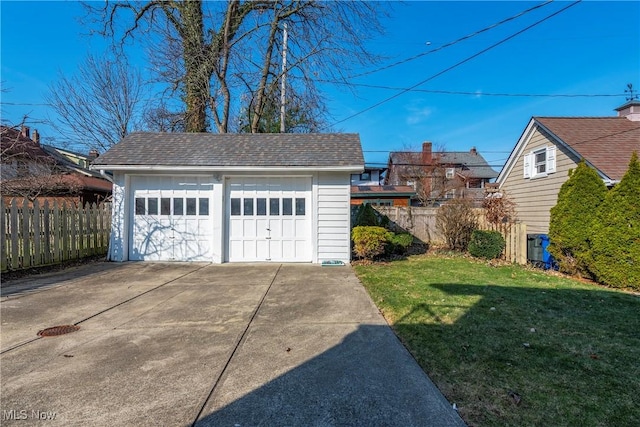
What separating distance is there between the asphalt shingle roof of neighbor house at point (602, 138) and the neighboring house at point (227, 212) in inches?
285

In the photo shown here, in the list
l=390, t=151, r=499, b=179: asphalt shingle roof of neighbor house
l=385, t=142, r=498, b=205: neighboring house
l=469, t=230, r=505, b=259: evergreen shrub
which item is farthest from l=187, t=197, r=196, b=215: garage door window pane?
l=390, t=151, r=499, b=179: asphalt shingle roof of neighbor house

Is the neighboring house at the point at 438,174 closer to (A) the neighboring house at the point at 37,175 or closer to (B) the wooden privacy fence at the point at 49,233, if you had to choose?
(A) the neighboring house at the point at 37,175

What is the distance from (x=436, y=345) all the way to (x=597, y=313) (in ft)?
10.0

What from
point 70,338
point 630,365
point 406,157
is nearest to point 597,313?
point 630,365

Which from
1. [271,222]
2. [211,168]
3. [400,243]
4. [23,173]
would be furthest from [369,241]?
[23,173]

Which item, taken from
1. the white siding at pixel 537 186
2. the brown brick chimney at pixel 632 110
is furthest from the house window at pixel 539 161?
the brown brick chimney at pixel 632 110

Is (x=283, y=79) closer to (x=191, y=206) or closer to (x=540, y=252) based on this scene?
(x=191, y=206)

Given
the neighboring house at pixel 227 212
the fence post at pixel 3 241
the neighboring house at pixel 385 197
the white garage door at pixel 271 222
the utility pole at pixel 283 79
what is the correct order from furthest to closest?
the neighboring house at pixel 385 197 → the utility pole at pixel 283 79 → the white garage door at pixel 271 222 → the neighboring house at pixel 227 212 → the fence post at pixel 3 241

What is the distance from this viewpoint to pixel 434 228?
43.4ft

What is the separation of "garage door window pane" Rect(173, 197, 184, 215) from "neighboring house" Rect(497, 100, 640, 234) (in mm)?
11671

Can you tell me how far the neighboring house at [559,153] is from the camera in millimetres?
9828

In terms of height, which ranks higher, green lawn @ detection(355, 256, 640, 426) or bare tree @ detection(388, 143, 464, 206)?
bare tree @ detection(388, 143, 464, 206)

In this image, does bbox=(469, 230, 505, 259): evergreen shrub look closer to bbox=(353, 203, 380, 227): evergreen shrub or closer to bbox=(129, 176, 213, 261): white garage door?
bbox=(353, 203, 380, 227): evergreen shrub

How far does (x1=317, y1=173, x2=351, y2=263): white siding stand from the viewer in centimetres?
853
